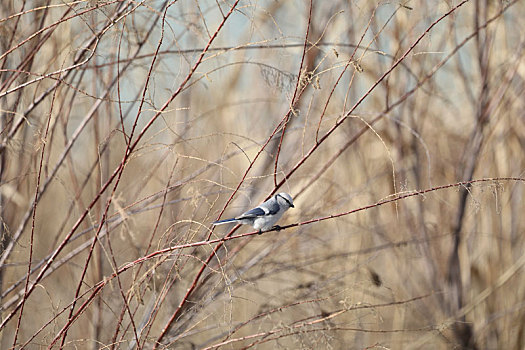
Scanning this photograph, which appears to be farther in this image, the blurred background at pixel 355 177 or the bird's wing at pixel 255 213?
the blurred background at pixel 355 177

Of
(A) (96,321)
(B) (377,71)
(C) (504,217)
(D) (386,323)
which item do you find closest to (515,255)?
(C) (504,217)

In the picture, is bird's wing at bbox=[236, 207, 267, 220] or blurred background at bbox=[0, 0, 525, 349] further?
blurred background at bbox=[0, 0, 525, 349]

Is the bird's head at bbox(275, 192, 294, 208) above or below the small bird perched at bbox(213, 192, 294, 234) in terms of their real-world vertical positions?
above

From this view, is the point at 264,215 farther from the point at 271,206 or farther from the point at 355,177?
the point at 355,177

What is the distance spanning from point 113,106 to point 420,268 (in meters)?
1.98

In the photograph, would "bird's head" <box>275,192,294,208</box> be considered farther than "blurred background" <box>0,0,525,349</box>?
No

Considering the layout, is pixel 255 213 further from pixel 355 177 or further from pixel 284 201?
pixel 355 177

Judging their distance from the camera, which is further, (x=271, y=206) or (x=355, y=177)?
(x=355, y=177)

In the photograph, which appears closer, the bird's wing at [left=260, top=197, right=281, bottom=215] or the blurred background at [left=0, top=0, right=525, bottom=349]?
the bird's wing at [left=260, top=197, right=281, bottom=215]

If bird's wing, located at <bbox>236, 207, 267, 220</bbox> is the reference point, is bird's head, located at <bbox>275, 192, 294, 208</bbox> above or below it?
above

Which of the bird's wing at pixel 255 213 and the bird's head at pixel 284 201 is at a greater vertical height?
the bird's head at pixel 284 201

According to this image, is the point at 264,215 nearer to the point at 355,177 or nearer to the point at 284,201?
the point at 284,201

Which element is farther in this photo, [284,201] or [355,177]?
[355,177]

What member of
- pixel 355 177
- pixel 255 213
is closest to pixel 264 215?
pixel 255 213
